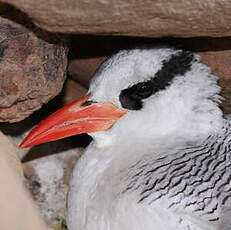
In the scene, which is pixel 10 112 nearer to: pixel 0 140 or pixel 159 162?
pixel 0 140

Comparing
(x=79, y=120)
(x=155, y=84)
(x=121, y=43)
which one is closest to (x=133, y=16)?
(x=155, y=84)

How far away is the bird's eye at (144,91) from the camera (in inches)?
150

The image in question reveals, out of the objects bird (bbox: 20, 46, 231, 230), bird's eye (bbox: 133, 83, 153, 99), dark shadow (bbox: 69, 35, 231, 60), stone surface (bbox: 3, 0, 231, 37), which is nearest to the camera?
stone surface (bbox: 3, 0, 231, 37)

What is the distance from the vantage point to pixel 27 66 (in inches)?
158

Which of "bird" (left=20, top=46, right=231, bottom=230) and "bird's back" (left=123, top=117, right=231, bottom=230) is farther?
"bird" (left=20, top=46, right=231, bottom=230)

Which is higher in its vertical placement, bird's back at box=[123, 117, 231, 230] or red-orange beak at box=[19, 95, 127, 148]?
red-orange beak at box=[19, 95, 127, 148]

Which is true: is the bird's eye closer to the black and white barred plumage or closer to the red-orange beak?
the black and white barred plumage

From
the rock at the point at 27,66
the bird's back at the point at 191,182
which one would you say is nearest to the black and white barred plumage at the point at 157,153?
the bird's back at the point at 191,182

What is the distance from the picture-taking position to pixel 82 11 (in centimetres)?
331

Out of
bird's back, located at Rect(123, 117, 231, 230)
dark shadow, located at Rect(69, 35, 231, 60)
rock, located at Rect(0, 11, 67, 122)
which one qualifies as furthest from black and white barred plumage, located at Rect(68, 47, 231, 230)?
rock, located at Rect(0, 11, 67, 122)

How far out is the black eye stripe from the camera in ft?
12.5

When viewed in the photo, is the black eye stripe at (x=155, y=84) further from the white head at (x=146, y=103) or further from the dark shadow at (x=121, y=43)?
the dark shadow at (x=121, y=43)

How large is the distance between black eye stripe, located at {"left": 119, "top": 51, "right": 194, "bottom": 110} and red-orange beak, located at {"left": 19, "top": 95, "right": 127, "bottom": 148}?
3.0 inches

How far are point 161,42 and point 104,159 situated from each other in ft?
2.49
